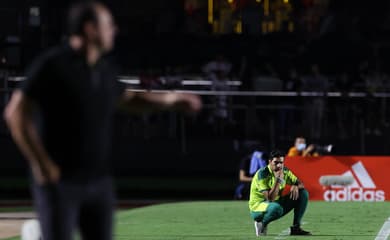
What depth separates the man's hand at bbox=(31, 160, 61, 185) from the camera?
604 centimetres

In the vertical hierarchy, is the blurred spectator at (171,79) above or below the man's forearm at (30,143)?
below

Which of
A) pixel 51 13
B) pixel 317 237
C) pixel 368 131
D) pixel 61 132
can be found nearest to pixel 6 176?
→ pixel 51 13

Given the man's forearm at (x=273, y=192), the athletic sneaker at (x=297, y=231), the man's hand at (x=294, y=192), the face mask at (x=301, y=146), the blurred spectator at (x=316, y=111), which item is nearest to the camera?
the athletic sneaker at (x=297, y=231)

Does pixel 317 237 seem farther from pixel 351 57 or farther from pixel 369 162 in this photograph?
pixel 351 57

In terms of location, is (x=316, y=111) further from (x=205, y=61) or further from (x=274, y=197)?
(x=274, y=197)

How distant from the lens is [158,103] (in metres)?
6.53

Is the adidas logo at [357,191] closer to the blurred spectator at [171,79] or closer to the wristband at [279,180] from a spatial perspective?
the blurred spectator at [171,79]

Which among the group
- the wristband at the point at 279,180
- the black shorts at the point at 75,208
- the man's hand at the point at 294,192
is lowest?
the man's hand at the point at 294,192

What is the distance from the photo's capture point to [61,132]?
618 cm

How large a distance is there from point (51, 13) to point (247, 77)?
4716 millimetres

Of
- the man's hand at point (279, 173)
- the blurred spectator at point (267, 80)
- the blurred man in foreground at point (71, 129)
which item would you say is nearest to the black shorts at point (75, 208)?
the blurred man in foreground at point (71, 129)

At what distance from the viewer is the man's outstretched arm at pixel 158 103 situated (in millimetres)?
6445

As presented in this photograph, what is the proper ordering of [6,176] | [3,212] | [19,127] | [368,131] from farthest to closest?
[6,176]
[368,131]
[3,212]
[19,127]

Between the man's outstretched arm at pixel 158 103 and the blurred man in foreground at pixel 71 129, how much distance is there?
0.31 meters
